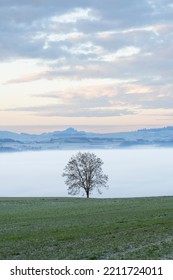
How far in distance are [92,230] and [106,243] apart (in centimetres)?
661

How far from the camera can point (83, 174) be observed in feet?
349

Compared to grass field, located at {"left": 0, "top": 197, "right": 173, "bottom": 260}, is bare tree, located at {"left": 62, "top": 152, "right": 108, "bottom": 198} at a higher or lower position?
higher

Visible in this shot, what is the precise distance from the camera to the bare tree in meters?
106

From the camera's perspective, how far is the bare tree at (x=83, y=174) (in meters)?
106

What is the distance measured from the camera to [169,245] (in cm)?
2627

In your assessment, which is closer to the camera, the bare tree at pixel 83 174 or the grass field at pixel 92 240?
the grass field at pixel 92 240

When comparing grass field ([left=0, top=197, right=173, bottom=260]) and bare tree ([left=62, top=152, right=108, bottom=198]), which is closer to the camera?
grass field ([left=0, top=197, right=173, bottom=260])

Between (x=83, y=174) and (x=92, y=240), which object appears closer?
(x=92, y=240)

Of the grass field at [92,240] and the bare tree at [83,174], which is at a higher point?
the bare tree at [83,174]

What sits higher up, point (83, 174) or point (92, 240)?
point (83, 174)

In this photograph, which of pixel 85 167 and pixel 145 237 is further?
pixel 85 167
